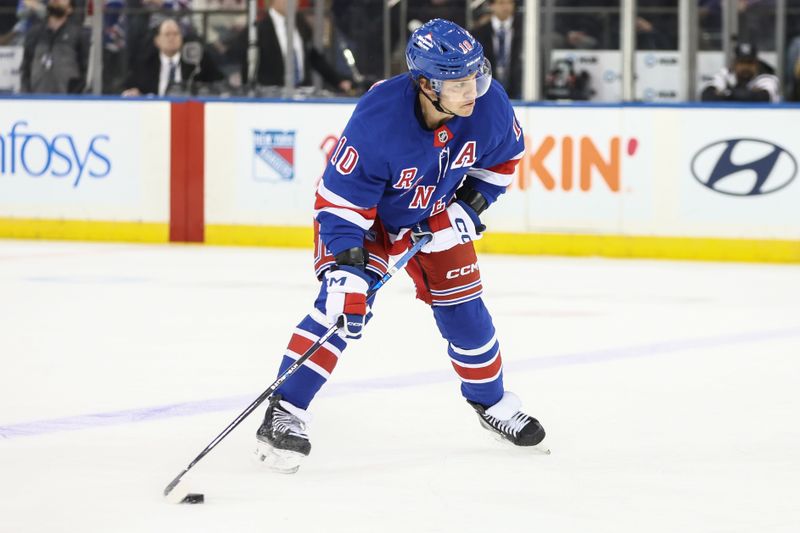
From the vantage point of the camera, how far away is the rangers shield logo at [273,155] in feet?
30.9

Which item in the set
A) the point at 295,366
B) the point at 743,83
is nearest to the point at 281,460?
the point at 295,366

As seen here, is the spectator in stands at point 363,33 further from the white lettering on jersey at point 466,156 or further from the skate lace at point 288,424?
the skate lace at point 288,424

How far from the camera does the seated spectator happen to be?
8.86m

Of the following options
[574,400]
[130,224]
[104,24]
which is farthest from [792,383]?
[104,24]

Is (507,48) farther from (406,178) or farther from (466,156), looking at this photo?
(406,178)

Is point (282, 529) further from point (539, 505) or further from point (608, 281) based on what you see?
point (608, 281)

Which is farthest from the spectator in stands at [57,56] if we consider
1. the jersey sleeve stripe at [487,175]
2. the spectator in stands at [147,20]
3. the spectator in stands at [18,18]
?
the jersey sleeve stripe at [487,175]

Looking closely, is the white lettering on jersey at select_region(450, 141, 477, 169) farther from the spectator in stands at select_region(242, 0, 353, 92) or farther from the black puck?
the spectator in stands at select_region(242, 0, 353, 92)

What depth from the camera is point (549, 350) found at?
18.3 feet

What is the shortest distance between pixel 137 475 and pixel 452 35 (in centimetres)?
123

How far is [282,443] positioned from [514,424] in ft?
1.98

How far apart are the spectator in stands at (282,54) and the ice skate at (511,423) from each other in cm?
598

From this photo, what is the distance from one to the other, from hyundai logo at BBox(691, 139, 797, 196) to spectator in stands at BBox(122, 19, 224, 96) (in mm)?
3135

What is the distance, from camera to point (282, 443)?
11.7ft
